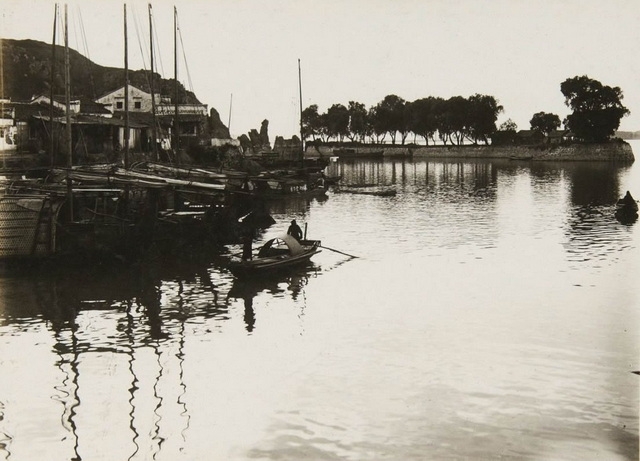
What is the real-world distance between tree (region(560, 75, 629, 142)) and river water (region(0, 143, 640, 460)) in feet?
347

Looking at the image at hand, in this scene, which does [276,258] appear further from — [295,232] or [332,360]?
[332,360]

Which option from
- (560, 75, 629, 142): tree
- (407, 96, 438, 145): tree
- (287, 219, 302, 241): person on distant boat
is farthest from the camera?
(407, 96, 438, 145): tree

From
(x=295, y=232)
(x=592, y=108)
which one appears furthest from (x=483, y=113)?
(x=295, y=232)

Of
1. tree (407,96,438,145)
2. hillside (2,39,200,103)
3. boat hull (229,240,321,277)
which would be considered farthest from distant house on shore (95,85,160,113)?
tree (407,96,438,145)

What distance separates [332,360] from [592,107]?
130162mm

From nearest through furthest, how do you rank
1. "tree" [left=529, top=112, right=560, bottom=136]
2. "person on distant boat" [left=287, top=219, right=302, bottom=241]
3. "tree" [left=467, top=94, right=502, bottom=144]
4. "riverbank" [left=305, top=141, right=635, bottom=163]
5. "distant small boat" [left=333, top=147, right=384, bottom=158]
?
"person on distant boat" [left=287, top=219, right=302, bottom=241]
"riverbank" [left=305, top=141, right=635, bottom=163]
"tree" [left=467, top=94, right=502, bottom=144]
"tree" [left=529, top=112, right=560, bottom=136]
"distant small boat" [left=333, top=147, right=384, bottom=158]

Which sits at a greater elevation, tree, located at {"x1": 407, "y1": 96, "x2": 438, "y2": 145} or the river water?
tree, located at {"x1": 407, "y1": 96, "x2": 438, "y2": 145}

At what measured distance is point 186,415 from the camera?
1424 cm

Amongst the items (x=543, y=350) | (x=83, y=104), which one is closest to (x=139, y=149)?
(x=83, y=104)

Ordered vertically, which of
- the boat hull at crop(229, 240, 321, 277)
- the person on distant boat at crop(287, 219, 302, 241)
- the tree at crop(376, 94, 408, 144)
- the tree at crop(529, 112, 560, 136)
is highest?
the tree at crop(376, 94, 408, 144)

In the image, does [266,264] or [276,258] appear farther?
[276,258]

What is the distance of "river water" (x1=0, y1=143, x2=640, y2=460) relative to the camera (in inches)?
518

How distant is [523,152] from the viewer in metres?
158

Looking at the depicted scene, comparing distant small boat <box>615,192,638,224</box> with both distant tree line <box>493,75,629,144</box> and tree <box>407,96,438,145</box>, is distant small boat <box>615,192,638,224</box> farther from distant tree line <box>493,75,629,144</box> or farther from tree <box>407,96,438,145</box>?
tree <box>407,96,438,145</box>
